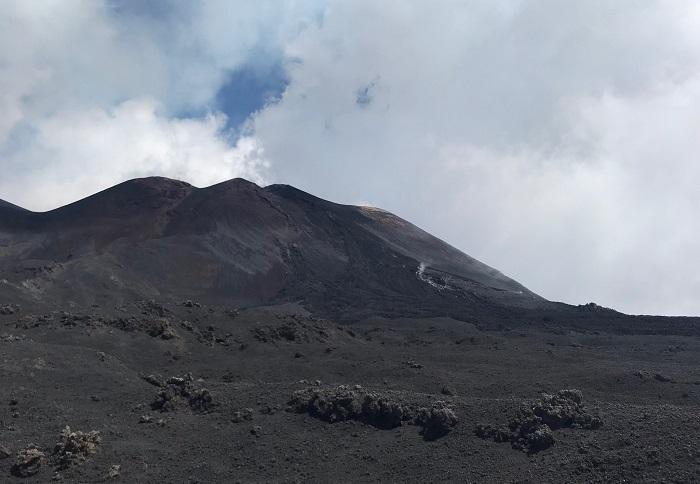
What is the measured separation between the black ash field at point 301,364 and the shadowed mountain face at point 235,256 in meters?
0.26

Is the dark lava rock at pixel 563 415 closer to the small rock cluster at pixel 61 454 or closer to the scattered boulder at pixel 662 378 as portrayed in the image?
the scattered boulder at pixel 662 378

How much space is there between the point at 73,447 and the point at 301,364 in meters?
14.6

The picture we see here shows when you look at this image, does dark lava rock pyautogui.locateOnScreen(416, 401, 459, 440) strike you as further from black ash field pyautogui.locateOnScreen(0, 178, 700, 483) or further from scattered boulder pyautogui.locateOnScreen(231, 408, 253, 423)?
scattered boulder pyautogui.locateOnScreen(231, 408, 253, 423)

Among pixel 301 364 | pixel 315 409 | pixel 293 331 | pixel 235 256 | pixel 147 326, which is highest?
pixel 235 256

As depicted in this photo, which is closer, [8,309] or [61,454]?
[61,454]

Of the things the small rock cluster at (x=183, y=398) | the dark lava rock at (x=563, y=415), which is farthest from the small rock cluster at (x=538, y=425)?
the small rock cluster at (x=183, y=398)

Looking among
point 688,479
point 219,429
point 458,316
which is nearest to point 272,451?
point 219,429

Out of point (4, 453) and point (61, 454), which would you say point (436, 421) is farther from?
point (4, 453)

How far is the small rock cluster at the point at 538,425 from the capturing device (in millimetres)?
19984

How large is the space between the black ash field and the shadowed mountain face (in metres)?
0.26

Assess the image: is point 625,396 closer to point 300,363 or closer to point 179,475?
point 300,363

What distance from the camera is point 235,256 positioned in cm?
6406

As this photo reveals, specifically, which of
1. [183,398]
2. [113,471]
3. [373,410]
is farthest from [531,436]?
[183,398]

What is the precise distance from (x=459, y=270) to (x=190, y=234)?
26.3m
